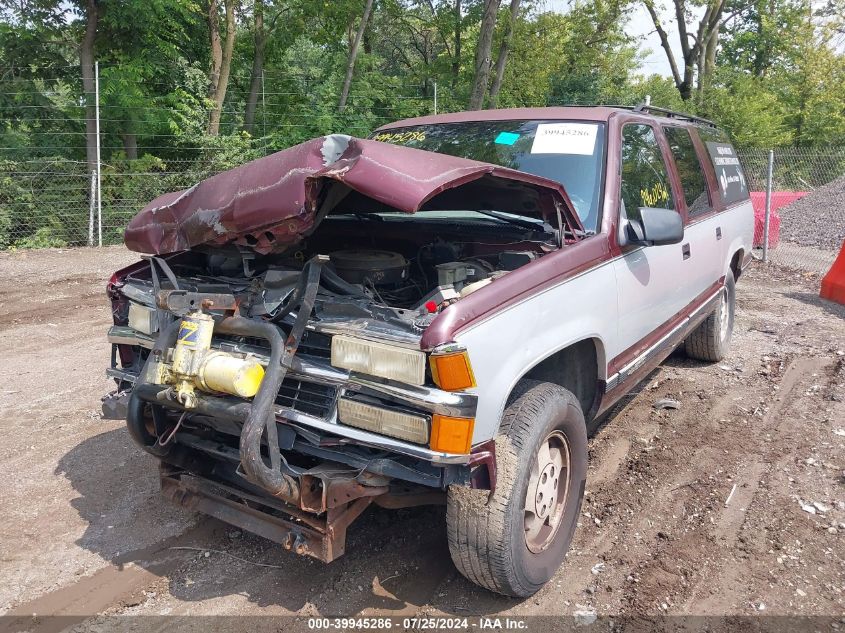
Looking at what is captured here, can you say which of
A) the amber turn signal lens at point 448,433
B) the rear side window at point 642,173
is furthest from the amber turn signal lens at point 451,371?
the rear side window at point 642,173

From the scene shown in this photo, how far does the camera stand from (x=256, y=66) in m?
18.1

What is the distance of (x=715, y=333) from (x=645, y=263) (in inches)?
101

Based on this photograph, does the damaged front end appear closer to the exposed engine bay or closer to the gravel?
the exposed engine bay

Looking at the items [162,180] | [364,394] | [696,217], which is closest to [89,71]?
[162,180]

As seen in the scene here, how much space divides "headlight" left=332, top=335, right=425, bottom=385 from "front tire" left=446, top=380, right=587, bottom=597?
1.71 feet

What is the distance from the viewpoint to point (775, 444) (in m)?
4.62

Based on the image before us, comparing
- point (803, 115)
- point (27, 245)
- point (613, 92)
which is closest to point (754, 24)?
point (803, 115)

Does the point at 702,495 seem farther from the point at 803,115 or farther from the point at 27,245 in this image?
the point at 803,115

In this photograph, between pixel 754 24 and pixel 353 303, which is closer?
pixel 353 303

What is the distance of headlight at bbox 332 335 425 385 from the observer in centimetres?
247

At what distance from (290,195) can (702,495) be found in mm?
2897

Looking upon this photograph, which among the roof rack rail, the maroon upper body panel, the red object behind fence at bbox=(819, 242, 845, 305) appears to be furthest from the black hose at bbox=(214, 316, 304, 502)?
the red object behind fence at bbox=(819, 242, 845, 305)

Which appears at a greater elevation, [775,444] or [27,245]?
[27,245]

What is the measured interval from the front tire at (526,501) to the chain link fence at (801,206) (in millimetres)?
9374
